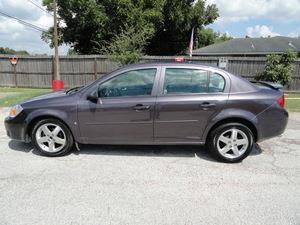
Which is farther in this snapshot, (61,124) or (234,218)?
(61,124)

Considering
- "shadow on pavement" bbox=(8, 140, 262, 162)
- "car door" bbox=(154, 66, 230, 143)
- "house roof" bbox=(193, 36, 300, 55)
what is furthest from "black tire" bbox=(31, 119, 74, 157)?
"house roof" bbox=(193, 36, 300, 55)

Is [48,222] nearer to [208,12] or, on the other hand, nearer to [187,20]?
[187,20]

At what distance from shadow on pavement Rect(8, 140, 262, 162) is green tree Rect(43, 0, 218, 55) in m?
14.6

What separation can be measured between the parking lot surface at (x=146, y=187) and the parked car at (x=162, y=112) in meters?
0.35

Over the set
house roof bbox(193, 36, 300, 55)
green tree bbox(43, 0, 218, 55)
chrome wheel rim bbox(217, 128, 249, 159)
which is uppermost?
green tree bbox(43, 0, 218, 55)

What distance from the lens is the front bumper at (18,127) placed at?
15.0 feet

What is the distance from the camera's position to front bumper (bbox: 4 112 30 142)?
4574 millimetres

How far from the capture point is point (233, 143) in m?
4.43

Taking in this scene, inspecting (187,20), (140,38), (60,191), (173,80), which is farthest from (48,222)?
(187,20)

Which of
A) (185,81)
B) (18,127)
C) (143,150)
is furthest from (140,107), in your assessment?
(18,127)

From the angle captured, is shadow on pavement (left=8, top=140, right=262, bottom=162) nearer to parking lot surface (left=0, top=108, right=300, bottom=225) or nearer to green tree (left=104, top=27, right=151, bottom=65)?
parking lot surface (left=0, top=108, right=300, bottom=225)

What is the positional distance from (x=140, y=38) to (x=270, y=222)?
13269mm

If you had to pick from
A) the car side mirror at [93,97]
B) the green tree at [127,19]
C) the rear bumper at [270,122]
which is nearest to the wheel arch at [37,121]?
the car side mirror at [93,97]

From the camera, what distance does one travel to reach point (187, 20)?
25.4 m
